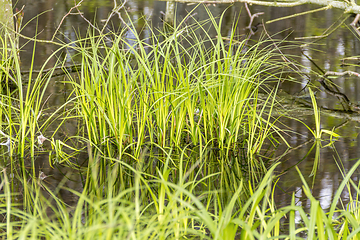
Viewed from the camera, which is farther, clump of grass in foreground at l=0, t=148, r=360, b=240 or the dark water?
the dark water

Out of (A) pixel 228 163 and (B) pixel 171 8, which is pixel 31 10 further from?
(A) pixel 228 163

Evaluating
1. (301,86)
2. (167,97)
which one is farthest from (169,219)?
(301,86)

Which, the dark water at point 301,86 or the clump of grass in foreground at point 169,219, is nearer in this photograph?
the clump of grass in foreground at point 169,219

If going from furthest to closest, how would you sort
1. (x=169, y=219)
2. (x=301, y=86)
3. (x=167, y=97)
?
(x=301, y=86)
(x=167, y=97)
(x=169, y=219)

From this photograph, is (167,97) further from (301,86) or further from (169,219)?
(301,86)

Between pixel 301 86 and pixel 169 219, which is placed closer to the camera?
pixel 169 219

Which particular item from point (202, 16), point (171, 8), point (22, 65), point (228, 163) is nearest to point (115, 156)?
point (228, 163)

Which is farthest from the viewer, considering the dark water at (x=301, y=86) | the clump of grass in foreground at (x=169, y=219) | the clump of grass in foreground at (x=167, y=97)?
the clump of grass in foreground at (x=167, y=97)

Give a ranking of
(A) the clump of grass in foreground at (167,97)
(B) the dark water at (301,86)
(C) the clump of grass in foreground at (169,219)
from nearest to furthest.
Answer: (C) the clump of grass in foreground at (169,219)
(B) the dark water at (301,86)
(A) the clump of grass in foreground at (167,97)

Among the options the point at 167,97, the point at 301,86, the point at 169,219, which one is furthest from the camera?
the point at 301,86

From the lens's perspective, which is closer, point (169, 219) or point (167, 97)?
point (169, 219)

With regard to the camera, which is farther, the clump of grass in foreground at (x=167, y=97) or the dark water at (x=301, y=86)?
the clump of grass in foreground at (x=167, y=97)

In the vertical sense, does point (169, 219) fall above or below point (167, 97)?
below

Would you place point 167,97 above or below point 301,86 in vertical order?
above
